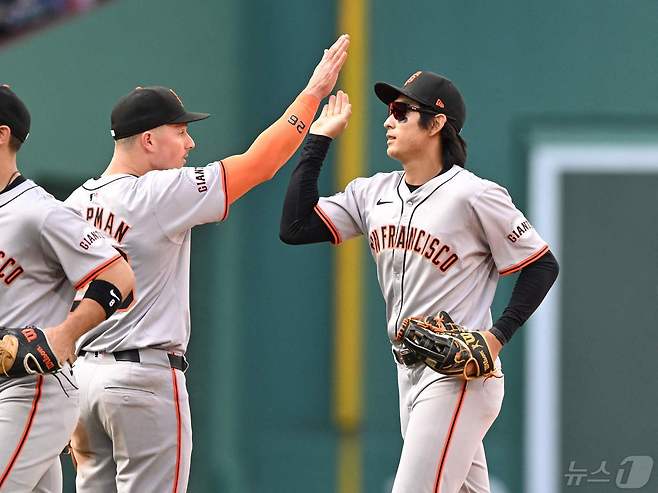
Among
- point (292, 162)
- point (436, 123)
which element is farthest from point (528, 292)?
point (292, 162)

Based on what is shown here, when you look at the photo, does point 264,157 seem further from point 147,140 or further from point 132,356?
point 132,356

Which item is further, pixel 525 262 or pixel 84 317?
pixel 525 262

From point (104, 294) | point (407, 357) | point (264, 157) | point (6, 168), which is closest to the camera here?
point (104, 294)

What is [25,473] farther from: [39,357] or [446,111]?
[446,111]

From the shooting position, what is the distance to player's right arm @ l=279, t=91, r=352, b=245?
401 centimetres

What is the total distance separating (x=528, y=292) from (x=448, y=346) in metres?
0.35

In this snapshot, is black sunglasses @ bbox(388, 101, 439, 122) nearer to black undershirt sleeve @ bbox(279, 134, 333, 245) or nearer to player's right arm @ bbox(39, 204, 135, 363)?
black undershirt sleeve @ bbox(279, 134, 333, 245)

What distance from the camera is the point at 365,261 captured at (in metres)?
6.23

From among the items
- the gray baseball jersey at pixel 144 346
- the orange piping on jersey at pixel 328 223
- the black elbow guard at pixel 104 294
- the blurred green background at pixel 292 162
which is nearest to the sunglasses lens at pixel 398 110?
the orange piping on jersey at pixel 328 223

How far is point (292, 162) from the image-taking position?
630 centimetres

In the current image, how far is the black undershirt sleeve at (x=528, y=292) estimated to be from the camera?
3.70 m

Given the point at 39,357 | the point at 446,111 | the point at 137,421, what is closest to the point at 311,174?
the point at 446,111

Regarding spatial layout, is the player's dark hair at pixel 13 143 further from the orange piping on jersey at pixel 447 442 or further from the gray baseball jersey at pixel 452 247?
the orange piping on jersey at pixel 447 442

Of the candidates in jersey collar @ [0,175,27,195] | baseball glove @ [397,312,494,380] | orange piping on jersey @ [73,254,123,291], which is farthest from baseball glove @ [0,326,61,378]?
baseball glove @ [397,312,494,380]
